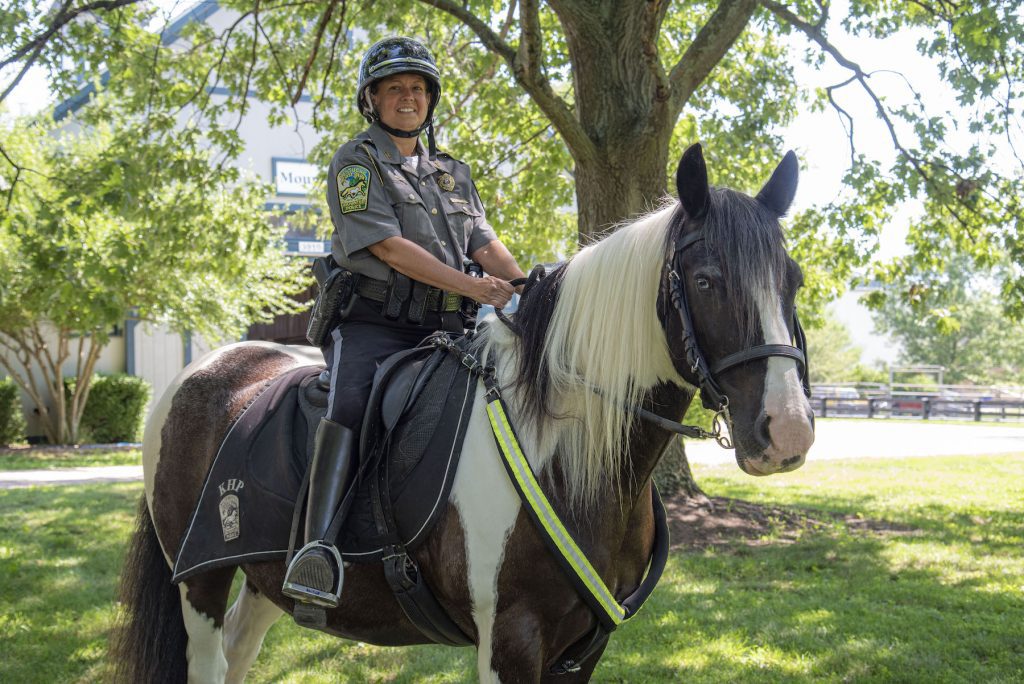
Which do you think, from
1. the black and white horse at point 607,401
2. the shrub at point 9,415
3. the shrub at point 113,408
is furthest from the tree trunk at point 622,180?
the shrub at point 9,415

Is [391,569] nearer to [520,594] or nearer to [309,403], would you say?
[520,594]

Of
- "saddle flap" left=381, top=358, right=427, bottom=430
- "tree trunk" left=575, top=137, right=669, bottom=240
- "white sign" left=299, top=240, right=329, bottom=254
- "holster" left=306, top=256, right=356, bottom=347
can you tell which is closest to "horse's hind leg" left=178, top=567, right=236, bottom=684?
"holster" left=306, top=256, right=356, bottom=347

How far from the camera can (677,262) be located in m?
2.44

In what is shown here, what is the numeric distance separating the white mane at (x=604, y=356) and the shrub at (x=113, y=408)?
19027mm

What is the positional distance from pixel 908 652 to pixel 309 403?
4145mm

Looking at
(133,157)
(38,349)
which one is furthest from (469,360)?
(38,349)

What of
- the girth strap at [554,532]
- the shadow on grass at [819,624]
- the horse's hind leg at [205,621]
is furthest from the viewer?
the shadow on grass at [819,624]

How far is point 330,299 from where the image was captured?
3107 mm

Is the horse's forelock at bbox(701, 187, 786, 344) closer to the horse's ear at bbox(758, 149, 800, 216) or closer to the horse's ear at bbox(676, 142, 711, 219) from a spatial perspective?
the horse's ear at bbox(676, 142, 711, 219)

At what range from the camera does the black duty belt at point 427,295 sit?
10.2 feet

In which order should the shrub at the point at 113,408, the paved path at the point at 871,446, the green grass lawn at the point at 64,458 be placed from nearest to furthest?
1. the paved path at the point at 871,446
2. the green grass lawn at the point at 64,458
3. the shrub at the point at 113,408

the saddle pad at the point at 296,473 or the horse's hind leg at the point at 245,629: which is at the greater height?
the saddle pad at the point at 296,473

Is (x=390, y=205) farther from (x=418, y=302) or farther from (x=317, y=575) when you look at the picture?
(x=317, y=575)

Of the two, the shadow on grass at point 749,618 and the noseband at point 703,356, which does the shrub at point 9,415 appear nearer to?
the shadow on grass at point 749,618
